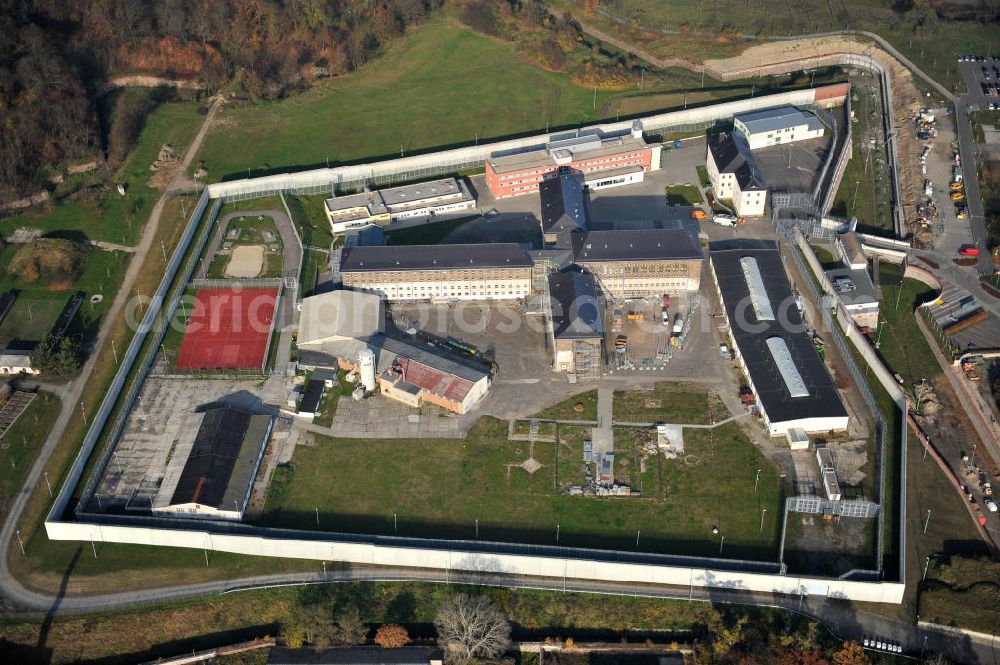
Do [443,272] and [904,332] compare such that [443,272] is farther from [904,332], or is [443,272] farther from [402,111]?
[402,111]

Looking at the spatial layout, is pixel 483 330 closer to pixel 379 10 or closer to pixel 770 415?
pixel 770 415

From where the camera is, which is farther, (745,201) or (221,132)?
(221,132)

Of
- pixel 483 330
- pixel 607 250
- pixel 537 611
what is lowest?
pixel 537 611

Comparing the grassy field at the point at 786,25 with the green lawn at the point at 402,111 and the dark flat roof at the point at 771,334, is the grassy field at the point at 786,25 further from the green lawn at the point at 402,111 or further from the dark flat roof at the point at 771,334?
the dark flat roof at the point at 771,334

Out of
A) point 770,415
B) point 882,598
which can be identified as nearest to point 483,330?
point 770,415

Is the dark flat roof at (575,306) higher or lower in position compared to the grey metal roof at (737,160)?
lower

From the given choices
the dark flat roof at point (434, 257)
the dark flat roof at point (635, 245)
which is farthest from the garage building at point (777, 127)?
the dark flat roof at point (434, 257)

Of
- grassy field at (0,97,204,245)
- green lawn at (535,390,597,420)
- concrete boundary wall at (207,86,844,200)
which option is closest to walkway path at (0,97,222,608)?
grassy field at (0,97,204,245)
